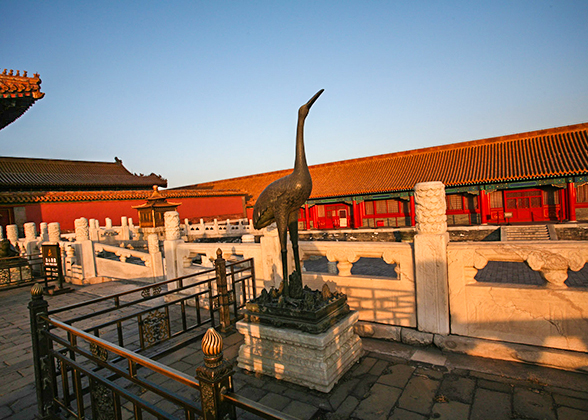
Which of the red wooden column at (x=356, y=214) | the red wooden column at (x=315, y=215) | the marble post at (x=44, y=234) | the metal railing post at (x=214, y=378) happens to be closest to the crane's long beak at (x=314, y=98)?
the metal railing post at (x=214, y=378)

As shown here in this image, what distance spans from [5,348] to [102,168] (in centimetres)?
2434

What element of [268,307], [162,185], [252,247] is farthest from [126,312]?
[162,185]

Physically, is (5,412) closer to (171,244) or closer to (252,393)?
(252,393)

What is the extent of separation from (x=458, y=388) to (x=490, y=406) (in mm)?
296

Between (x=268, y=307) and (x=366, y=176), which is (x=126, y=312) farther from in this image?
(x=366, y=176)

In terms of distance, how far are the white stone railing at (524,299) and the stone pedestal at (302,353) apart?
119cm

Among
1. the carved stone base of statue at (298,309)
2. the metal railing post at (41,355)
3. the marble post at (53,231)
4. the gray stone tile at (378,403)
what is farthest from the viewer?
the marble post at (53,231)

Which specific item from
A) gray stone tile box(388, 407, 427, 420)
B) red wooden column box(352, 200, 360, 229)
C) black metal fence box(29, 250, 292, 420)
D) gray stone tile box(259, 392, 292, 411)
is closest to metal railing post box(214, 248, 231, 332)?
black metal fence box(29, 250, 292, 420)

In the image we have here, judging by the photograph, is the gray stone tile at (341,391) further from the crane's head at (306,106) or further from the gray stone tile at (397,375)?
the crane's head at (306,106)

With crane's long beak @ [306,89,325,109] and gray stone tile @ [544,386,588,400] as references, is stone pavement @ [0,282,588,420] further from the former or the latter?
crane's long beak @ [306,89,325,109]

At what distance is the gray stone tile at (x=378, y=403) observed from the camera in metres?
2.54

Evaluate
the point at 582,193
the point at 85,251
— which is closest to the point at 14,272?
the point at 85,251

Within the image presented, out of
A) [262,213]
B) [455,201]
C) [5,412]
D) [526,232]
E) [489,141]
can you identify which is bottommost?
[526,232]

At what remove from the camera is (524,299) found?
→ 317 cm
